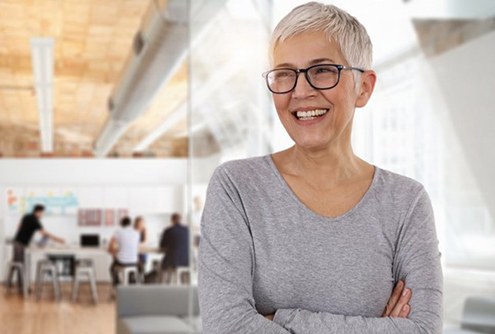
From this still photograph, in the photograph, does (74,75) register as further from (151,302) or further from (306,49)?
(306,49)

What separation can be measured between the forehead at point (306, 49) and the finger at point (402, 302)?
16.8 inches

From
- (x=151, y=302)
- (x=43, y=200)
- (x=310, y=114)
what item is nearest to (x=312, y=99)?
(x=310, y=114)

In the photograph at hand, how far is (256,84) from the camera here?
5.55 metres

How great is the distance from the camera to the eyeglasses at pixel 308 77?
1.59 meters

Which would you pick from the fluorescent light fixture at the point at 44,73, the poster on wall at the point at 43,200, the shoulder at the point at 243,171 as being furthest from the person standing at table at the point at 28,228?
the shoulder at the point at 243,171

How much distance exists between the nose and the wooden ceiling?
6.72m

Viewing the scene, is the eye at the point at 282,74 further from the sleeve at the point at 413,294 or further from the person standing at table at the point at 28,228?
the person standing at table at the point at 28,228

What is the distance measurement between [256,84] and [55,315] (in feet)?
28.5

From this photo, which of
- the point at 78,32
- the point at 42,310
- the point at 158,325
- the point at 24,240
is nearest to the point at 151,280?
the point at 42,310

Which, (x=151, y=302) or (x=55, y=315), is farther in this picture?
(x=55, y=315)

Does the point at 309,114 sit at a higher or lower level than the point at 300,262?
higher

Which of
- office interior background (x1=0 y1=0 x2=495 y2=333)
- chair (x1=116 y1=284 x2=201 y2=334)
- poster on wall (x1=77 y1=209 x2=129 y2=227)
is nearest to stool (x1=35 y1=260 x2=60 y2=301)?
office interior background (x1=0 y1=0 x2=495 y2=333)

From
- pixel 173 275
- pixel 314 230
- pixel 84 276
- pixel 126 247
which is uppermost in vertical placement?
pixel 314 230

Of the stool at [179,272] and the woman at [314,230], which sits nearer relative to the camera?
the woman at [314,230]
